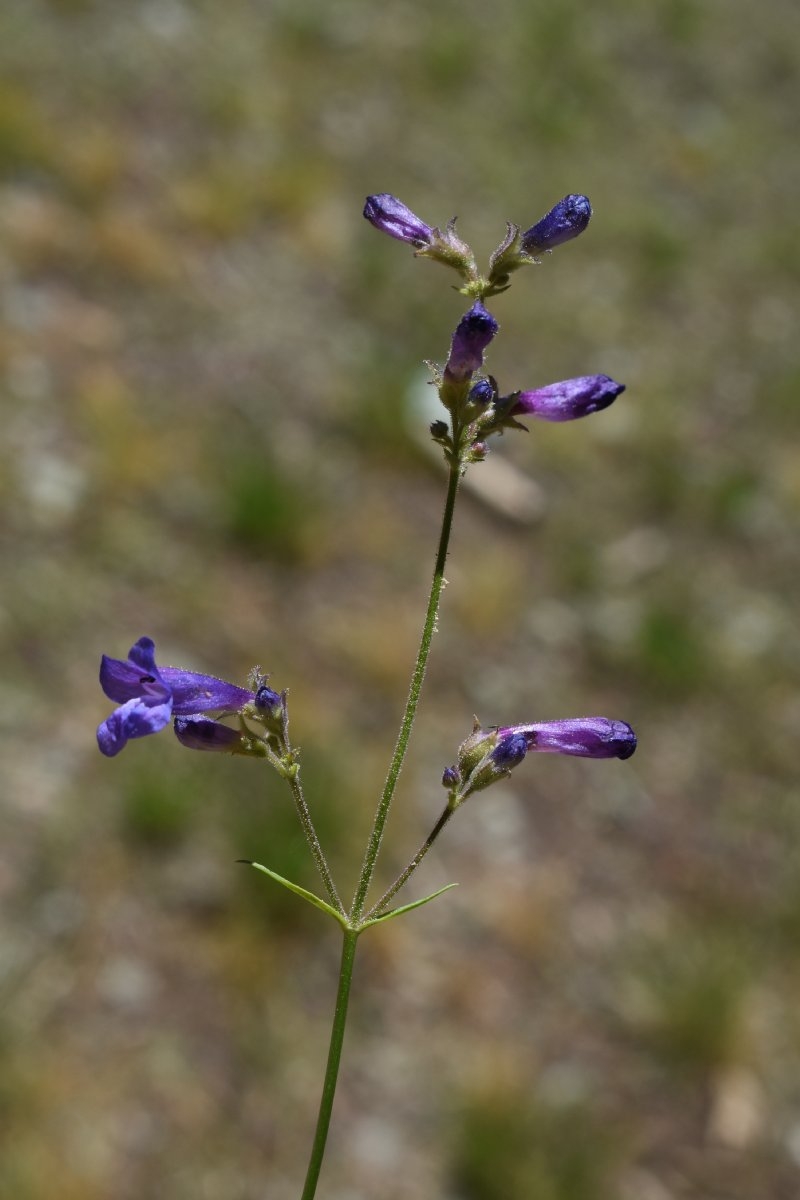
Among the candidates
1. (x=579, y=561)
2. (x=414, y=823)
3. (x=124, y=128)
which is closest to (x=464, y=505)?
(x=579, y=561)

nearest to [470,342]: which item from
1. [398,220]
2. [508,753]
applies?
[398,220]

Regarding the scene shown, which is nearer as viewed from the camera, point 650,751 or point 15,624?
point 15,624

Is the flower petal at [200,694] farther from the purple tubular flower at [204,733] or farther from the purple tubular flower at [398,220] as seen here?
the purple tubular flower at [398,220]

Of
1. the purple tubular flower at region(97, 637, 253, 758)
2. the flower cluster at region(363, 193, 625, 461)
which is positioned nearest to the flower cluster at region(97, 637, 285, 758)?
the purple tubular flower at region(97, 637, 253, 758)

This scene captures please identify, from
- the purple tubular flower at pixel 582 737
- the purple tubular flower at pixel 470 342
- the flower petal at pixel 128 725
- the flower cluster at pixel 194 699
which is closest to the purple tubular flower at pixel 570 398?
the purple tubular flower at pixel 470 342

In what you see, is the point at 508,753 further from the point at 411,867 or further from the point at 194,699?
the point at 194,699

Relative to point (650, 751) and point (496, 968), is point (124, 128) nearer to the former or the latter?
A: point (650, 751)

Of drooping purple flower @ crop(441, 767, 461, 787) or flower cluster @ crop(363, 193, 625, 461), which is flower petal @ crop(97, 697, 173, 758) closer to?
drooping purple flower @ crop(441, 767, 461, 787)

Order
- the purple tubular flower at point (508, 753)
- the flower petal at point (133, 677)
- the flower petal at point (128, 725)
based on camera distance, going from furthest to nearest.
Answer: the purple tubular flower at point (508, 753), the flower petal at point (133, 677), the flower petal at point (128, 725)
